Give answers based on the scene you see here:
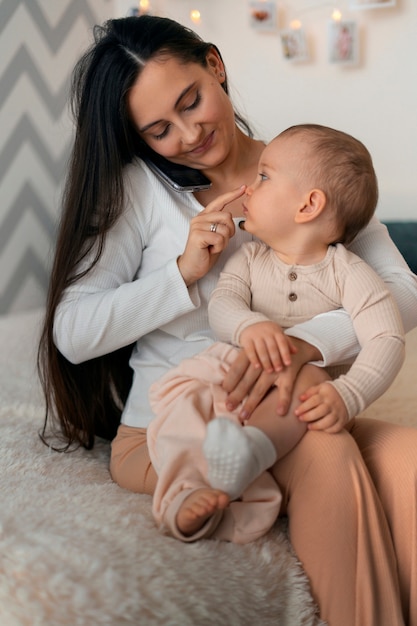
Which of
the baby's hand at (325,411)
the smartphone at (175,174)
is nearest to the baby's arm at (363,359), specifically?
the baby's hand at (325,411)

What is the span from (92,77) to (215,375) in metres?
0.63

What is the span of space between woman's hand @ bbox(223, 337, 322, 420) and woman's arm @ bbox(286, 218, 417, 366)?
6 centimetres

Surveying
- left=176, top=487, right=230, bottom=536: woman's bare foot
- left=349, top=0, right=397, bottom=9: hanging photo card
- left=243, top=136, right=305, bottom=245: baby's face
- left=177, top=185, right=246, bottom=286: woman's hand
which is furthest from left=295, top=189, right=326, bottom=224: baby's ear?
left=349, top=0, right=397, bottom=9: hanging photo card

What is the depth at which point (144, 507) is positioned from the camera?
3.86 ft

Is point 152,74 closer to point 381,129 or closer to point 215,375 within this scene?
point 215,375

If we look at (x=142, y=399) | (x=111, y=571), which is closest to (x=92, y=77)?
(x=142, y=399)

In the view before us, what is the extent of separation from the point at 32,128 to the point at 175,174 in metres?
1.61

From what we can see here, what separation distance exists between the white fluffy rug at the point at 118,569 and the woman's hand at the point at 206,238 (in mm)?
386

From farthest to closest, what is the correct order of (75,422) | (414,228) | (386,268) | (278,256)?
(414,228)
(75,422)
(386,268)
(278,256)

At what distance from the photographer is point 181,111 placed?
1.38m

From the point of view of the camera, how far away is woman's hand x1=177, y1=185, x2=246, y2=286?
127cm

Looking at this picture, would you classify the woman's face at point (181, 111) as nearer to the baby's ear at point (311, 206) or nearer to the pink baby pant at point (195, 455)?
the baby's ear at point (311, 206)

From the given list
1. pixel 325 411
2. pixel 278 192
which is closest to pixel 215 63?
pixel 278 192

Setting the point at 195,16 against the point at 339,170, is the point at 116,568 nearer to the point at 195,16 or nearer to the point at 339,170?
the point at 339,170
